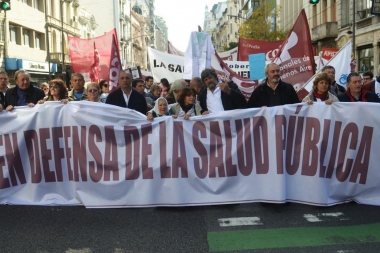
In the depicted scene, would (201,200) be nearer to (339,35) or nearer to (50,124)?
(50,124)

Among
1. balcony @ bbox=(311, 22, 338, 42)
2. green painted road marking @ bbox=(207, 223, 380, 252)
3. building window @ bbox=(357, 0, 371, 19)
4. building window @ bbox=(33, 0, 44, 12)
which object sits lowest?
green painted road marking @ bbox=(207, 223, 380, 252)

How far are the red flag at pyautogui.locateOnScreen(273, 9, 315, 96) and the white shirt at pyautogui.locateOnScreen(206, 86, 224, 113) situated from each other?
2.61 meters

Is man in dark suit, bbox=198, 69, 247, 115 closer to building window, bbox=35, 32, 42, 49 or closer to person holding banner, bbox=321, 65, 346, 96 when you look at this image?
person holding banner, bbox=321, 65, 346, 96

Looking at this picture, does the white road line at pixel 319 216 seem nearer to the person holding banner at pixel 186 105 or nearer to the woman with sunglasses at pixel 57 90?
the person holding banner at pixel 186 105

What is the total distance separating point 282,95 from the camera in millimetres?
6742

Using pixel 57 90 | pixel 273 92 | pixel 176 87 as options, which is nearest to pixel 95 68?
pixel 176 87

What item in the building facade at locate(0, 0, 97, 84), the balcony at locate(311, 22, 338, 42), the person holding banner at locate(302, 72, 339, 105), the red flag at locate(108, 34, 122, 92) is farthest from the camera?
the building facade at locate(0, 0, 97, 84)

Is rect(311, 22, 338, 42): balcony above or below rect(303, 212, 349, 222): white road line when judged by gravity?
above

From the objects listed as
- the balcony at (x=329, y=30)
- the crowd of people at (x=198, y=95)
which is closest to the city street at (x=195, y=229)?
the crowd of people at (x=198, y=95)

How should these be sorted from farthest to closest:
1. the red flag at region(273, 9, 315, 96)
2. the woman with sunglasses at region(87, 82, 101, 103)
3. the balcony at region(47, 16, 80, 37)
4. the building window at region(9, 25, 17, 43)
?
1. the balcony at region(47, 16, 80, 37)
2. the building window at region(9, 25, 17, 43)
3. the red flag at region(273, 9, 315, 96)
4. the woman with sunglasses at region(87, 82, 101, 103)

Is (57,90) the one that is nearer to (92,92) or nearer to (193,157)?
(92,92)

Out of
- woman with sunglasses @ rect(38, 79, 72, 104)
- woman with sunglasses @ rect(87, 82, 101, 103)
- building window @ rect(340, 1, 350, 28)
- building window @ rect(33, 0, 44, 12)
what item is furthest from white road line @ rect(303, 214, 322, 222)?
building window @ rect(33, 0, 44, 12)

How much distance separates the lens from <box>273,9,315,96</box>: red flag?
9500mm

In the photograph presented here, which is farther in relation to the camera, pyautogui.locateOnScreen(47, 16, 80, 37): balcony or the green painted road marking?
pyautogui.locateOnScreen(47, 16, 80, 37): balcony
